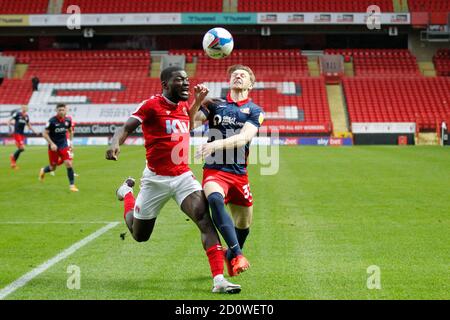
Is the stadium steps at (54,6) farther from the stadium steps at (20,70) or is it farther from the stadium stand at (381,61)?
the stadium stand at (381,61)

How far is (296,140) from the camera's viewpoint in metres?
48.0

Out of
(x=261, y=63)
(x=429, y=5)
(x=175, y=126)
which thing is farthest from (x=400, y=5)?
(x=175, y=126)

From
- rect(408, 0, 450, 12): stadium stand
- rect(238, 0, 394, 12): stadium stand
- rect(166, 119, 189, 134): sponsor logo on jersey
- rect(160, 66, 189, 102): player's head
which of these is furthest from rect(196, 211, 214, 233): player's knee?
rect(408, 0, 450, 12): stadium stand

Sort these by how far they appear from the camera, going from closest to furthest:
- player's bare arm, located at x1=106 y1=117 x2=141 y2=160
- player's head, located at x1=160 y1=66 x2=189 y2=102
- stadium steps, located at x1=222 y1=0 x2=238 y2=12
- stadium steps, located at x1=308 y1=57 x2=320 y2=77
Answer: player's bare arm, located at x1=106 y1=117 x2=141 y2=160 → player's head, located at x1=160 y1=66 x2=189 y2=102 → stadium steps, located at x1=308 y1=57 x2=320 y2=77 → stadium steps, located at x1=222 y1=0 x2=238 y2=12

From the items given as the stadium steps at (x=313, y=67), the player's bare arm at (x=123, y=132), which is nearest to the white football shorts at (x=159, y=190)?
the player's bare arm at (x=123, y=132)

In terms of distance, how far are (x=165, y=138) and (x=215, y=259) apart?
1.42 metres

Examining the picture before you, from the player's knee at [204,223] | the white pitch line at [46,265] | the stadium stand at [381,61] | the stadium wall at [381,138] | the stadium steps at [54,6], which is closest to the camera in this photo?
the white pitch line at [46,265]

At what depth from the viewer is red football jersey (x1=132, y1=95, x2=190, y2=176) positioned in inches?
296

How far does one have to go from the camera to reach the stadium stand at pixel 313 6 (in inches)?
2293

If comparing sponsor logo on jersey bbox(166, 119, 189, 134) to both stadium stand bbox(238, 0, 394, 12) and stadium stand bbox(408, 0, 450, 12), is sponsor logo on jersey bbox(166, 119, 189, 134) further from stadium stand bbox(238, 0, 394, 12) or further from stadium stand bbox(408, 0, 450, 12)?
stadium stand bbox(408, 0, 450, 12)

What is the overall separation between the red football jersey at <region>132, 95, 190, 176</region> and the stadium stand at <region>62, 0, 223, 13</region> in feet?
173

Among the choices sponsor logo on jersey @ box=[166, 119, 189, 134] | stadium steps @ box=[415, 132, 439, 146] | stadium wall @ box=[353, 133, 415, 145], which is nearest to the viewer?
sponsor logo on jersey @ box=[166, 119, 189, 134]

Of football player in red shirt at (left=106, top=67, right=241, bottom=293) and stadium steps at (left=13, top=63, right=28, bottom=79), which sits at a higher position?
stadium steps at (left=13, top=63, right=28, bottom=79)

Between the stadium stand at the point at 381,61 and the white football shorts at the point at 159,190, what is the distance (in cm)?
5262
